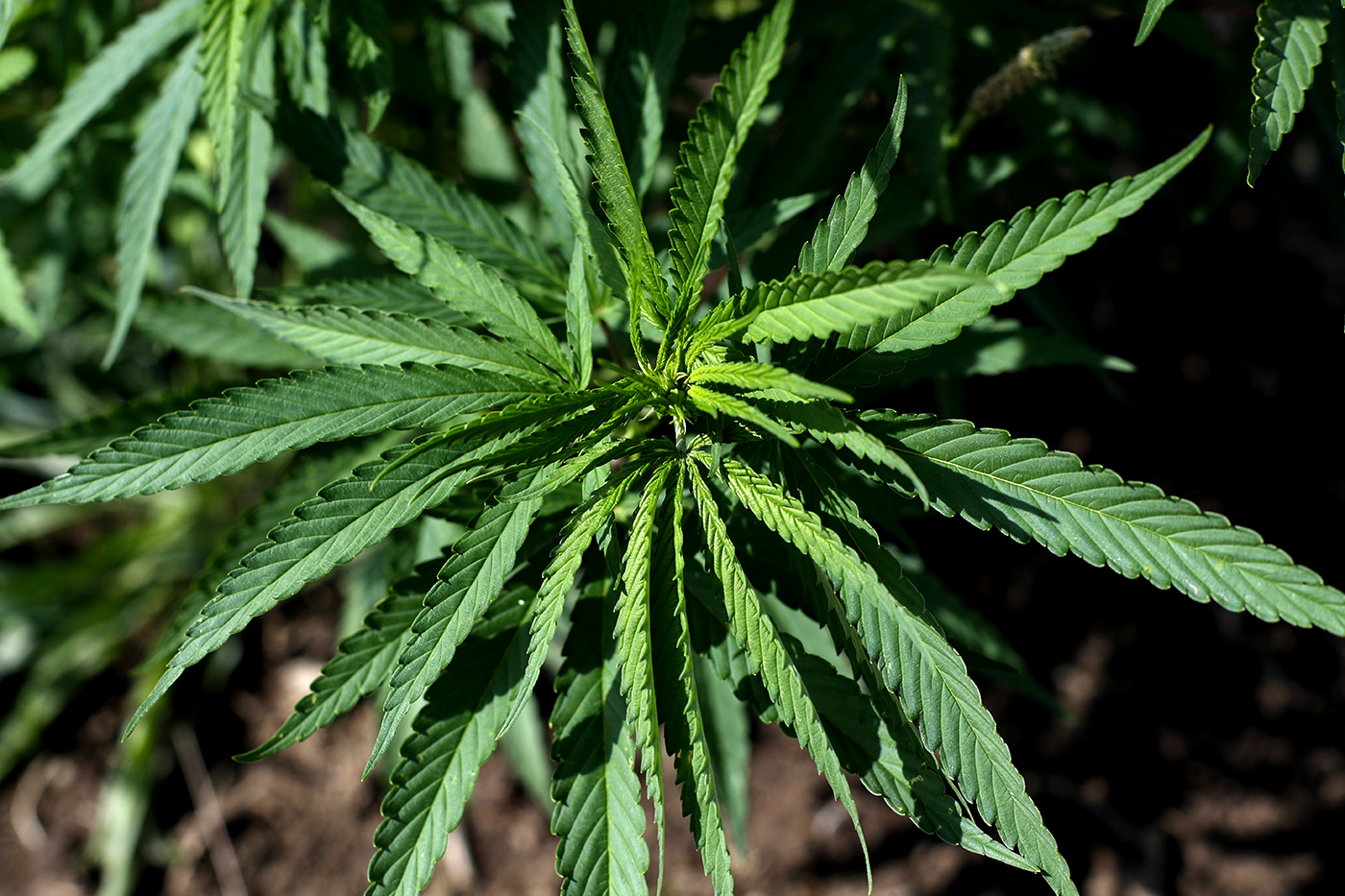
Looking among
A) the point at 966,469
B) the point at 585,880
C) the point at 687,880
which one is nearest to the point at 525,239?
the point at 966,469

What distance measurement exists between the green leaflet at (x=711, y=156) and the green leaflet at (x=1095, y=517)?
308 mm

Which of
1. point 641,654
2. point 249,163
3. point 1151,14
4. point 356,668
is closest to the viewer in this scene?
point 641,654

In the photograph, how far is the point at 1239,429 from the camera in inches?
117

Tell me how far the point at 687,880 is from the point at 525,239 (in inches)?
97.9

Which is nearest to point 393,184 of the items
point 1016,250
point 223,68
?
point 223,68

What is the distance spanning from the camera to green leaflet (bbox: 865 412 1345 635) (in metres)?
0.95

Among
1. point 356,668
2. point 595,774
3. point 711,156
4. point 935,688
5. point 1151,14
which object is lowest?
point 595,774

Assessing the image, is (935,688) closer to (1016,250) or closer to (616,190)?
(1016,250)

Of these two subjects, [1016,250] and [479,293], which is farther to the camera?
[479,293]

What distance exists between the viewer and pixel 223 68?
4.47ft

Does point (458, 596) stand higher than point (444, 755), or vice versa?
point (458, 596)

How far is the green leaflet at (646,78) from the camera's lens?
1.39m

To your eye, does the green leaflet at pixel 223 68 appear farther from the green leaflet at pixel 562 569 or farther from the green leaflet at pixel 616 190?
the green leaflet at pixel 562 569

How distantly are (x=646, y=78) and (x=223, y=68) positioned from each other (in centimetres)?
69
